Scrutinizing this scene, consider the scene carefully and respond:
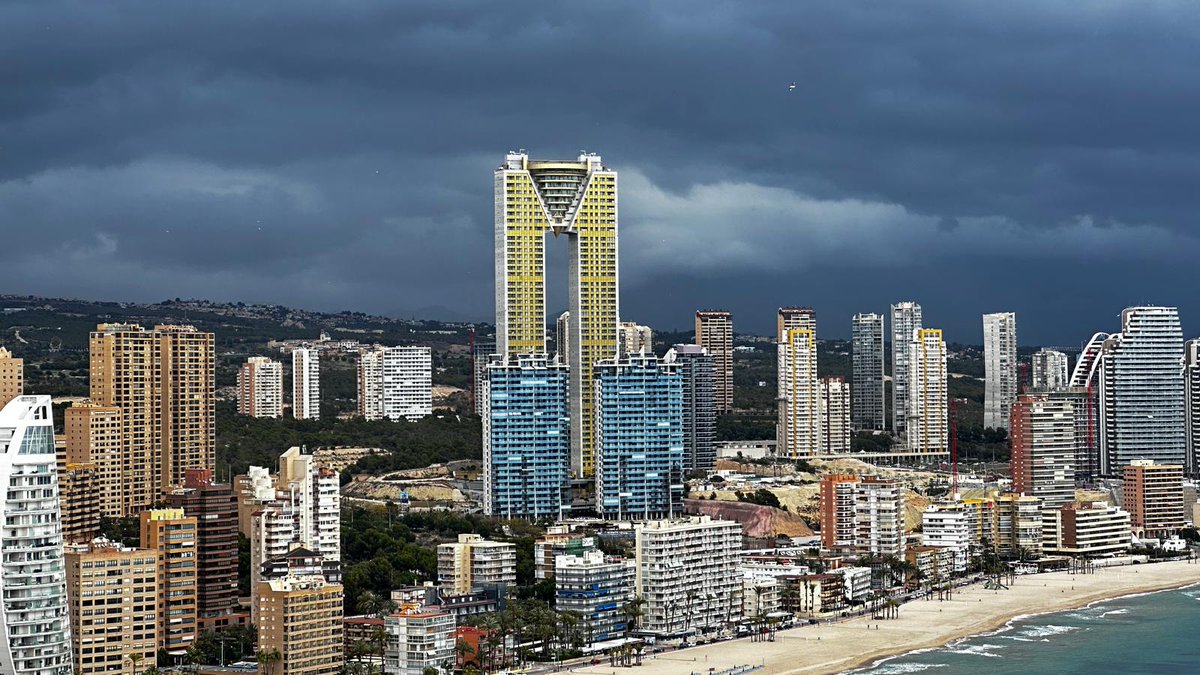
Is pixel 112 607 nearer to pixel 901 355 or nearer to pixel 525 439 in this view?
pixel 525 439

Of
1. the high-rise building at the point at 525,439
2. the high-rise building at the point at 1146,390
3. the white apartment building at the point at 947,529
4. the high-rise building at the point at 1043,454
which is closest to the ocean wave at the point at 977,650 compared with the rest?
the white apartment building at the point at 947,529

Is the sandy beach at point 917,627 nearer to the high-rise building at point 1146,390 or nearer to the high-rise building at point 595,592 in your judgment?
the high-rise building at point 595,592

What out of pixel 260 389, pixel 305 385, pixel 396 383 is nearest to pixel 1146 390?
pixel 396 383

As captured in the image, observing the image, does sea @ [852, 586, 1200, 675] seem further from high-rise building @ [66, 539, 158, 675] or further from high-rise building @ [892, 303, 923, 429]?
high-rise building @ [892, 303, 923, 429]

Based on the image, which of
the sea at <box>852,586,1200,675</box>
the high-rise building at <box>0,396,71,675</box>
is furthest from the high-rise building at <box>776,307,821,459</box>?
the high-rise building at <box>0,396,71,675</box>

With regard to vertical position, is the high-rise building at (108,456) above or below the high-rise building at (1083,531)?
above
